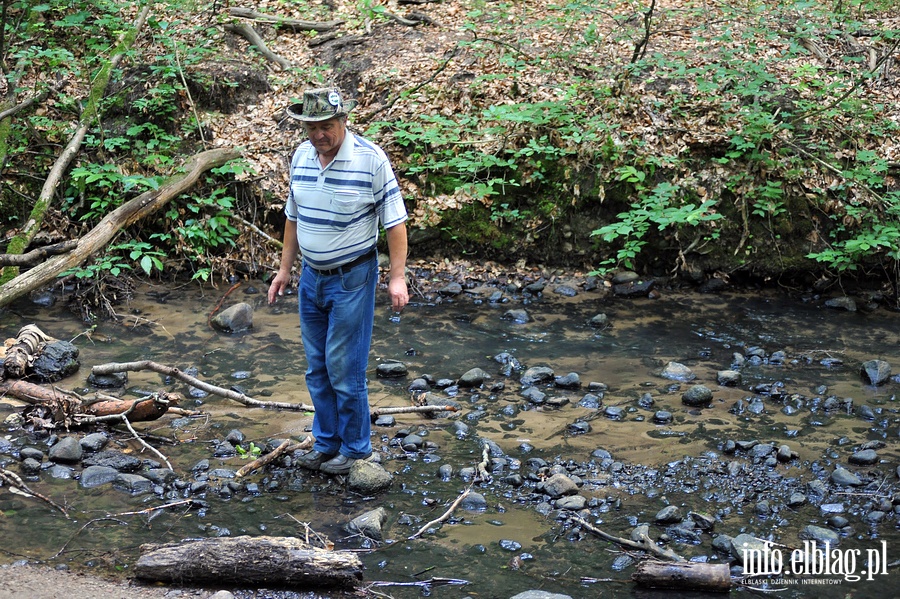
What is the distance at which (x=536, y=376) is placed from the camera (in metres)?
6.34

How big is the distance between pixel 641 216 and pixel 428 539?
5571 mm

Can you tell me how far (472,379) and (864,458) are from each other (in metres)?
2.84

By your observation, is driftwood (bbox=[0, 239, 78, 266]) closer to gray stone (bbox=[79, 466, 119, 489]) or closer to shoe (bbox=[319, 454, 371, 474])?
gray stone (bbox=[79, 466, 119, 489])

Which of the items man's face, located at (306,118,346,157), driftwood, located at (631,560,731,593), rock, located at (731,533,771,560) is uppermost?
man's face, located at (306,118,346,157)

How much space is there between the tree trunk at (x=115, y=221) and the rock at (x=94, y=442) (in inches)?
114

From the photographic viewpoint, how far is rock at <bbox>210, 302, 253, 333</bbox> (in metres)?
7.41

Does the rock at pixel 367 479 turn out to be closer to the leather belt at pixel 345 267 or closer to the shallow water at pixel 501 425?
the shallow water at pixel 501 425

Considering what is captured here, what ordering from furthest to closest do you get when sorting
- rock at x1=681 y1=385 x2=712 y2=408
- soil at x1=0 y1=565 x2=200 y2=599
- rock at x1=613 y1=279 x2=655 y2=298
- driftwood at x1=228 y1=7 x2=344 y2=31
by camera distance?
driftwood at x1=228 y1=7 x2=344 y2=31 → rock at x1=613 y1=279 x2=655 y2=298 → rock at x1=681 y1=385 x2=712 y2=408 → soil at x1=0 y1=565 x2=200 y2=599

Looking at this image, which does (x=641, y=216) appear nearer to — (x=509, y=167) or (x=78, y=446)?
(x=509, y=167)

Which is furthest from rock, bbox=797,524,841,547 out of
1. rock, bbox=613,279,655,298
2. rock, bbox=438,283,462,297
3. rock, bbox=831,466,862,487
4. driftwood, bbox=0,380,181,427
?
rock, bbox=438,283,462,297

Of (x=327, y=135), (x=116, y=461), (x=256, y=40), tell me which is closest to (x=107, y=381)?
(x=116, y=461)

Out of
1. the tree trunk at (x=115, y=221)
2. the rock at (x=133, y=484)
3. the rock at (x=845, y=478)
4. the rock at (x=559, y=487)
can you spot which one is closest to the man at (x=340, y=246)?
the rock at (x=133, y=484)

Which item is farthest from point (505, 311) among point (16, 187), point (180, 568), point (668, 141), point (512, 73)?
point (16, 187)

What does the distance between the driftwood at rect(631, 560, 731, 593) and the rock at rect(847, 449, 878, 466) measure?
183cm
